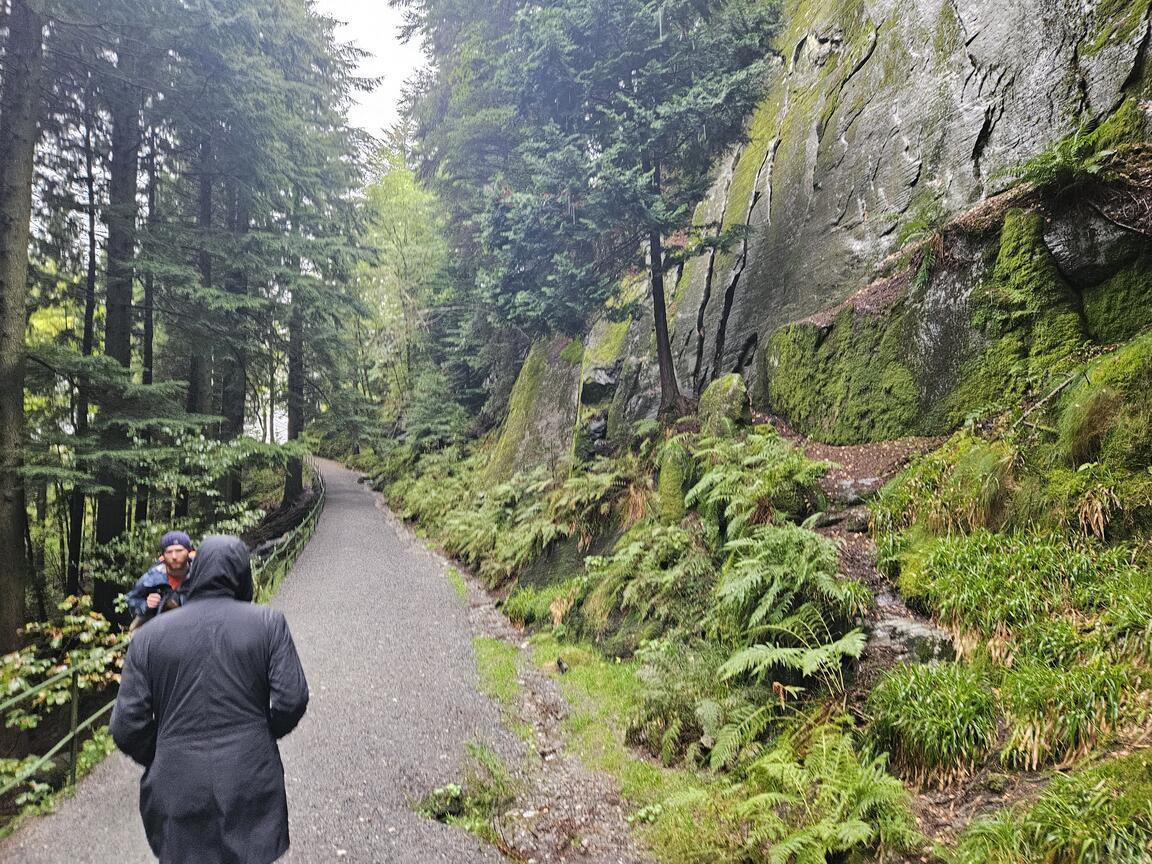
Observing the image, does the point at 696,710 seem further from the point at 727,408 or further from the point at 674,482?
the point at 727,408

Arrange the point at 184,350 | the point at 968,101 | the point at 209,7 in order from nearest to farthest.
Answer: the point at 968,101 < the point at 209,7 < the point at 184,350

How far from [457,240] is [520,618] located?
15.0 metres

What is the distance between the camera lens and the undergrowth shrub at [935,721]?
351cm

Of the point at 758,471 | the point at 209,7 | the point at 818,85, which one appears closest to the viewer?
the point at 758,471

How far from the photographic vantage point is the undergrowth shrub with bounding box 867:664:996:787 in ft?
11.5

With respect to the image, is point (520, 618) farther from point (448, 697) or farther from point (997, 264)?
point (997, 264)

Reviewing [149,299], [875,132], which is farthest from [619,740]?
[149,299]

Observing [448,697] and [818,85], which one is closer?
[448,697]

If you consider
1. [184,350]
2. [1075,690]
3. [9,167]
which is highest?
[9,167]

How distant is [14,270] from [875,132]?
14.0m

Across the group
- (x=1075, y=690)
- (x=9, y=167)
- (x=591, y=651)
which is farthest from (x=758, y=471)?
(x=9, y=167)

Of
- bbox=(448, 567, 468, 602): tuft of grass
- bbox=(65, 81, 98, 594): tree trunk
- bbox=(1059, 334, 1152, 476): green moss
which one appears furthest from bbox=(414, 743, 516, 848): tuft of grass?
bbox=(65, 81, 98, 594): tree trunk

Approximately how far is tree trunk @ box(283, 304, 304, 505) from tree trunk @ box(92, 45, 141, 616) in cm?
582

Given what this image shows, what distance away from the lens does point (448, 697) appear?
7.03 metres
